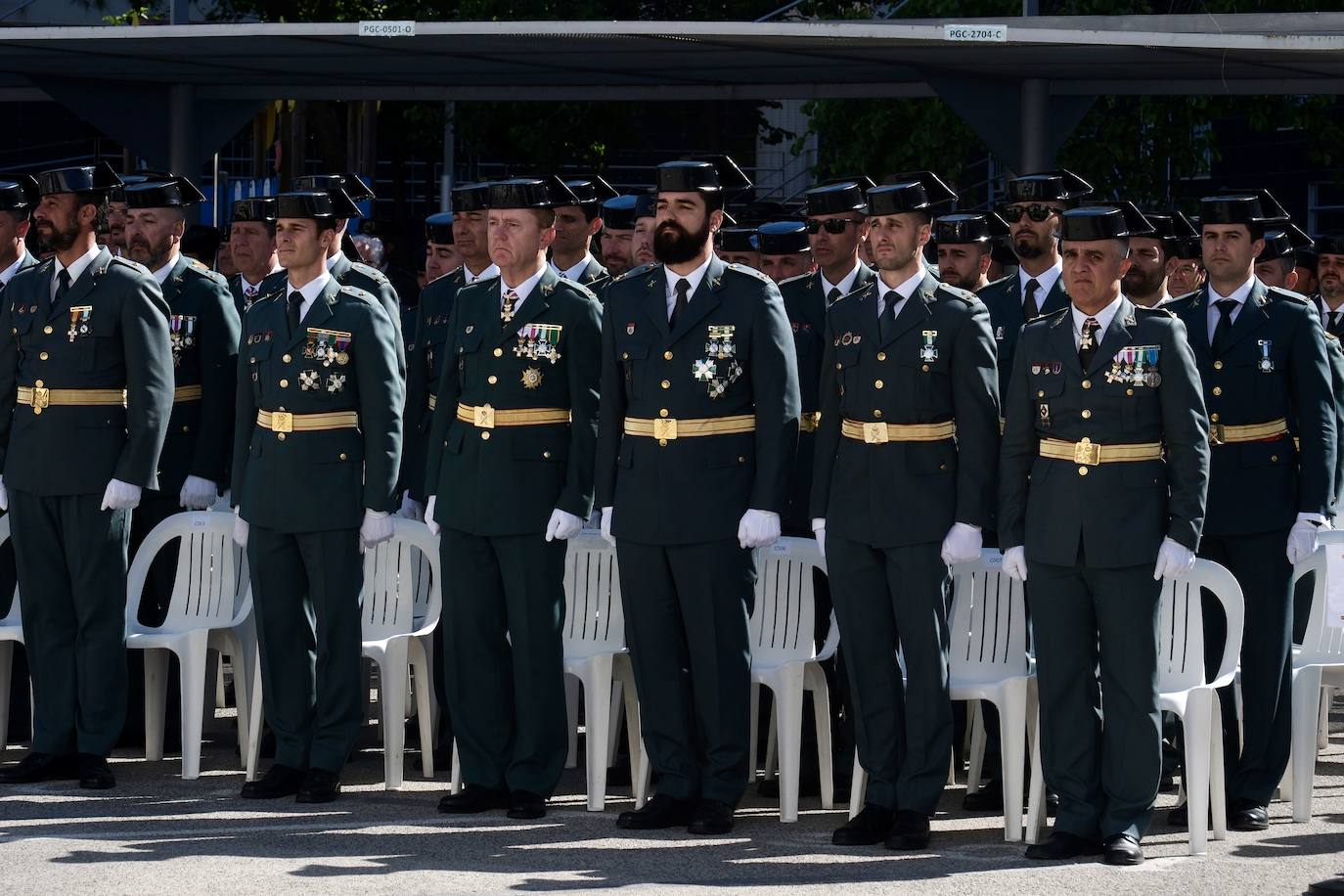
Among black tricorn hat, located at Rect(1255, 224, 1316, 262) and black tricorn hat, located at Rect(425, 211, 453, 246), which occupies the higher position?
black tricorn hat, located at Rect(425, 211, 453, 246)

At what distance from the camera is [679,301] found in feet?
25.0

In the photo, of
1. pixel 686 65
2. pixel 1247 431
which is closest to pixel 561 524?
pixel 1247 431

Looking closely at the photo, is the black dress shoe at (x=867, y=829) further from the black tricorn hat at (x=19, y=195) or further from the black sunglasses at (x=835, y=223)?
the black tricorn hat at (x=19, y=195)

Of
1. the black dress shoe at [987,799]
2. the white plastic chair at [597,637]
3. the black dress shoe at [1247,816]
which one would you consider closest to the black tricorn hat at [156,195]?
the white plastic chair at [597,637]

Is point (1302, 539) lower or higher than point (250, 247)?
lower

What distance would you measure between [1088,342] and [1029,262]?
1388 millimetres

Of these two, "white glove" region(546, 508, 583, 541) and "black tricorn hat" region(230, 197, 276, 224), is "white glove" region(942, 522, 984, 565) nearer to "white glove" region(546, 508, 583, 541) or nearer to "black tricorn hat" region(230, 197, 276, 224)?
"white glove" region(546, 508, 583, 541)

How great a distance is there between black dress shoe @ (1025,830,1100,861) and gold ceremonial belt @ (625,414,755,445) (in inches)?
65.0

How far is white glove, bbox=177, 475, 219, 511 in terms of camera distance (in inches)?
341

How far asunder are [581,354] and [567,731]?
1.32 metres

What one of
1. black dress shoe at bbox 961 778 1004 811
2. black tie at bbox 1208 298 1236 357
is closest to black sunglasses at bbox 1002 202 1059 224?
black tie at bbox 1208 298 1236 357

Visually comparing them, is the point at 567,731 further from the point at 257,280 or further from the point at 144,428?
the point at 257,280

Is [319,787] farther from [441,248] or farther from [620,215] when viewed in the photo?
[441,248]

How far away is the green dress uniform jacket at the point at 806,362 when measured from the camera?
8578 millimetres
